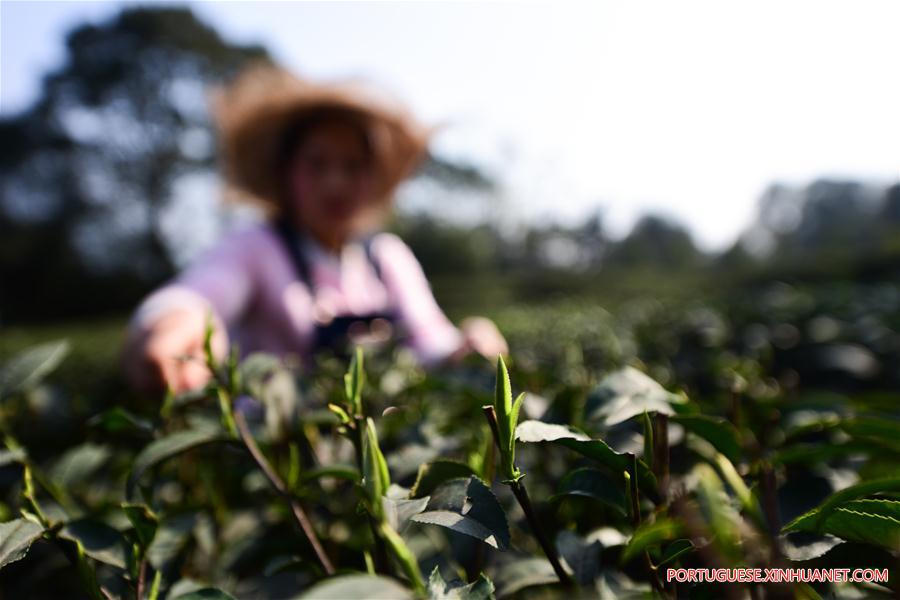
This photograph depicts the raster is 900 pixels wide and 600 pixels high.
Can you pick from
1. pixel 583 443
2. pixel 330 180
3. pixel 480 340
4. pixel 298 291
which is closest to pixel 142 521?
pixel 583 443

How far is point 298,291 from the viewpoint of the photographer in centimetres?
232

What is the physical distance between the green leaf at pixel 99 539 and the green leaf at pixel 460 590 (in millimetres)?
348

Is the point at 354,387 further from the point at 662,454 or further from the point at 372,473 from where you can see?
the point at 662,454

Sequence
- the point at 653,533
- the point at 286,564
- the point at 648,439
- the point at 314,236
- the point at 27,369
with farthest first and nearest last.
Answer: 1. the point at 314,236
2. the point at 27,369
3. the point at 286,564
4. the point at 648,439
5. the point at 653,533

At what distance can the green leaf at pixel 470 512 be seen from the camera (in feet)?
1.49

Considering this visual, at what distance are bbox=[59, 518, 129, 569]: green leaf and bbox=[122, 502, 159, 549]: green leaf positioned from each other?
0.12 ft

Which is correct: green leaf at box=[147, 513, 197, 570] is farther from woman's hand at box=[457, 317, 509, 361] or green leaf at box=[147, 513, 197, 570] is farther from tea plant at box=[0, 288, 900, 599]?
woman's hand at box=[457, 317, 509, 361]

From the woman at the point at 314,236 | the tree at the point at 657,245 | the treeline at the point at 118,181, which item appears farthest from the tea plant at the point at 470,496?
the tree at the point at 657,245

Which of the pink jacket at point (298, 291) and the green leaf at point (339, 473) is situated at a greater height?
the green leaf at point (339, 473)

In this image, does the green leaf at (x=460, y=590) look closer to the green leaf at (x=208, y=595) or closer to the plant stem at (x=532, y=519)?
the plant stem at (x=532, y=519)

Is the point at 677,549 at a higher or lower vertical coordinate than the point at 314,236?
higher

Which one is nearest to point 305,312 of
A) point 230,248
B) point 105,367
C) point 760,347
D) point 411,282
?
point 230,248

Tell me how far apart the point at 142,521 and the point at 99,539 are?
0.24 ft

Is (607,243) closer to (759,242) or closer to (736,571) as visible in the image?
(759,242)
